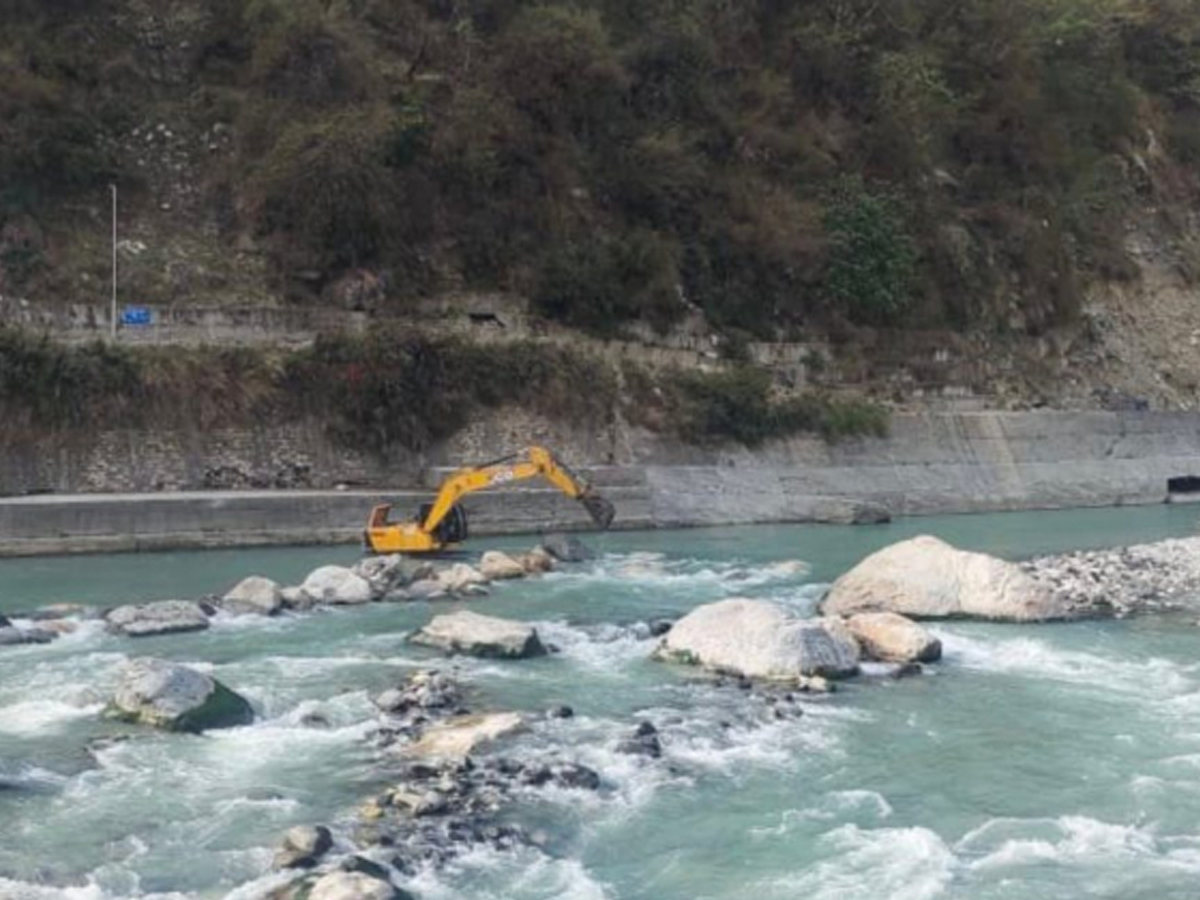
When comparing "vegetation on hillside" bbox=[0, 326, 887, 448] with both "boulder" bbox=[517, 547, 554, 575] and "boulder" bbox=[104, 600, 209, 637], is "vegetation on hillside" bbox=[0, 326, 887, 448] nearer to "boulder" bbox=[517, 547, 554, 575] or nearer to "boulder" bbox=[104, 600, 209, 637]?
"boulder" bbox=[517, 547, 554, 575]

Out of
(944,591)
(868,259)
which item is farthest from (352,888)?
(868,259)

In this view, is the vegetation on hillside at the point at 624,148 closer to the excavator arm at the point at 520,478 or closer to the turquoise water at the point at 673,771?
Result: the excavator arm at the point at 520,478

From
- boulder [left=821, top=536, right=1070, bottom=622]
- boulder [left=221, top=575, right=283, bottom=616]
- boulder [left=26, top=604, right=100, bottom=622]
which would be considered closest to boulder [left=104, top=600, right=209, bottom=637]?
boulder [left=26, top=604, right=100, bottom=622]

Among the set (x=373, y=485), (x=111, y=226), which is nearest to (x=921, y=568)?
(x=373, y=485)

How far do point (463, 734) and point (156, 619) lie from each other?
302 inches

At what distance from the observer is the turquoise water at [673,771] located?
11164mm

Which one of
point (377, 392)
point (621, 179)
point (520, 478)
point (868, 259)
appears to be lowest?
point (520, 478)

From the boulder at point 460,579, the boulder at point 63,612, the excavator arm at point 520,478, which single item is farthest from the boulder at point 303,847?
the excavator arm at point 520,478

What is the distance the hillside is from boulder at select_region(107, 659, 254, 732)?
58.2ft

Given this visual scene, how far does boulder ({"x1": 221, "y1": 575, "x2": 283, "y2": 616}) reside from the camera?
21.5 m

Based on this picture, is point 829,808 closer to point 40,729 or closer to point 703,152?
point 40,729

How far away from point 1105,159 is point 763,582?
39222 millimetres

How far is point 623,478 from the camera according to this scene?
1326 inches

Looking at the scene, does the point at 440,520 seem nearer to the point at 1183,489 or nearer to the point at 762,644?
the point at 762,644
